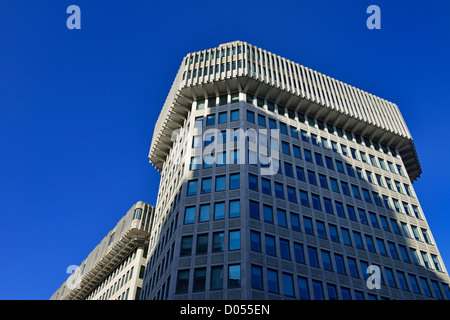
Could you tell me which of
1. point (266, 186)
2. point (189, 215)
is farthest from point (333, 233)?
point (189, 215)

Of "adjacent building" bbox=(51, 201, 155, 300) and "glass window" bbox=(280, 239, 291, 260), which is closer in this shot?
"glass window" bbox=(280, 239, 291, 260)

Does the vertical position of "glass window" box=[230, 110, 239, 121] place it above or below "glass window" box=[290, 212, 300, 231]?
above

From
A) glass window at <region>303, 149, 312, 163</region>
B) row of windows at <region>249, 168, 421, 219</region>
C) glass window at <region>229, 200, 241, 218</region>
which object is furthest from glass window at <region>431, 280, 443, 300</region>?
glass window at <region>229, 200, 241, 218</region>

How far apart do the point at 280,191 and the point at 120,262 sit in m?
42.3

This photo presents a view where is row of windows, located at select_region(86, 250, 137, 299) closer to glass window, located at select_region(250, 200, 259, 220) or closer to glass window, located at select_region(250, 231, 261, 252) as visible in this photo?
glass window, located at select_region(250, 200, 259, 220)

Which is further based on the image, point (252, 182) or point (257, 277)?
point (252, 182)

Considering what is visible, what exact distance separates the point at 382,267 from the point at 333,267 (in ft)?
23.4

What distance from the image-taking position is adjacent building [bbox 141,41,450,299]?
41875mm

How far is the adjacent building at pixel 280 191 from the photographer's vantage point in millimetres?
41875

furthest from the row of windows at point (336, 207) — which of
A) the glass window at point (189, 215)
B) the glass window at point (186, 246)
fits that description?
the glass window at point (186, 246)

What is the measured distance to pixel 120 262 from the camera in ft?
257

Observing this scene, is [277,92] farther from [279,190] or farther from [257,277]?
[257,277]

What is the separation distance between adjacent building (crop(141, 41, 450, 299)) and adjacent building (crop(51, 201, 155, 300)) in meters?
3.68

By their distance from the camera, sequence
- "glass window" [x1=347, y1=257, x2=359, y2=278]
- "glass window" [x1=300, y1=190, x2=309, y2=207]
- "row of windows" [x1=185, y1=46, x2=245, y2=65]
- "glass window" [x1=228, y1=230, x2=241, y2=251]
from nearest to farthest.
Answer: "glass window" [x1=228, y1=230, x2=241, y2=251] → "glass window" [x1=347, y1=257, x2=359, y2=278] → "glass window" [x1=300, y1=190, x2=309, y2=207] → "row of windows" [x1=185, y1=46, x2=245, y2=65]
